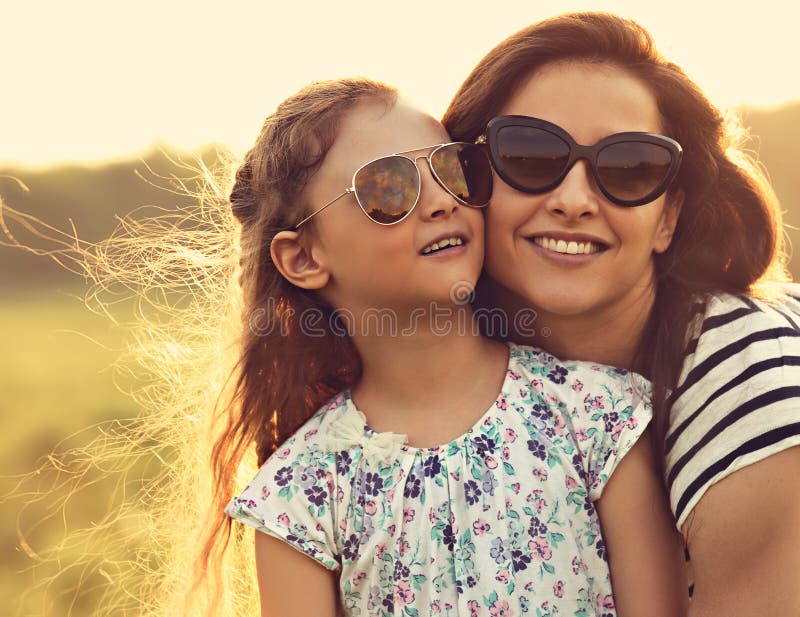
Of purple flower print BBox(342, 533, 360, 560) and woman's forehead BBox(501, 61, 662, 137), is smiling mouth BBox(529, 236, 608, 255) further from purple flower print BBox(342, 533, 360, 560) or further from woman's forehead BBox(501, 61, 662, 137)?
purple flower print BBox(342, 533, 360, 560)

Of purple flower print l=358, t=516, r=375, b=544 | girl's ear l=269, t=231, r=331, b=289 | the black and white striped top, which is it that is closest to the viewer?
the black and white striped top

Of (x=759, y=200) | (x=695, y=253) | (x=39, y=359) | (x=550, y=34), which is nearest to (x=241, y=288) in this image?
(x=550, y=34)

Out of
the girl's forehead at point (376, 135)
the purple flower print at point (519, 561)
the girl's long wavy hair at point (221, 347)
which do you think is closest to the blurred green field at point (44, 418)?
the girl's long wavy hair at point (221, 347)

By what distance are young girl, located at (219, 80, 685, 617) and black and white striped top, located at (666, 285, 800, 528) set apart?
0.14m

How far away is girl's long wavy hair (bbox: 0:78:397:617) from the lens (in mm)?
2855

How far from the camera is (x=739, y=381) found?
95.0 inches

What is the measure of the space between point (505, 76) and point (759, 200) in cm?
95

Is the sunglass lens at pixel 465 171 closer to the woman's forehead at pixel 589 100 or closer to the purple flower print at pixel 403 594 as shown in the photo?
the woman's forehead at pixel 589 100

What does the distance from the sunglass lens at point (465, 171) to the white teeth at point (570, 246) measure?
24cm

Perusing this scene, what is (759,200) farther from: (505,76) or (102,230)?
(102,230)

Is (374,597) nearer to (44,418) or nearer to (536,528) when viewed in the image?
(536,528)

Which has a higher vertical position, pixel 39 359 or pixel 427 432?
pixel 427 432

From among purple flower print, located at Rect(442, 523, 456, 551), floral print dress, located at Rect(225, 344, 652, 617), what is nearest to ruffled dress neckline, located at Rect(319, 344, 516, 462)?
floral print dress, located at Rect(225, 344, 652, 617)

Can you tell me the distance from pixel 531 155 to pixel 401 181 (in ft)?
1.32
